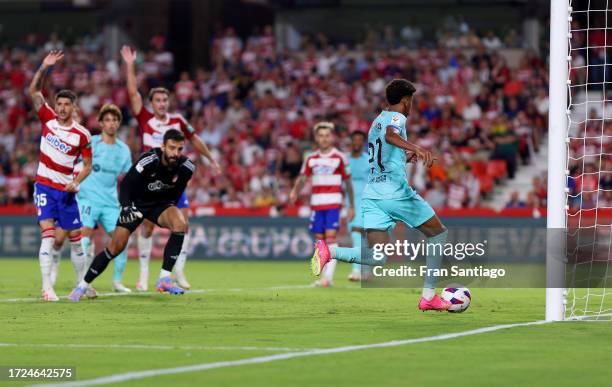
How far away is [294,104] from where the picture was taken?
99.7ft

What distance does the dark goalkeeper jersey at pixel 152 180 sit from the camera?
1323cm

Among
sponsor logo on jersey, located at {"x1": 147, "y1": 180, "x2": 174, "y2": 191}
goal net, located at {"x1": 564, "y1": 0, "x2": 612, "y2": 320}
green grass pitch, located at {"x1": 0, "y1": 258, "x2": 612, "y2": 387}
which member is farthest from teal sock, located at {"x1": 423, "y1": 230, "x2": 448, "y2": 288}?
sponsor logo on jersey, located at {"x1": 147, "y1": 180, "x2": 174, "y2": 191}

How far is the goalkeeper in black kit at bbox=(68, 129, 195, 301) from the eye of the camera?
13203mm

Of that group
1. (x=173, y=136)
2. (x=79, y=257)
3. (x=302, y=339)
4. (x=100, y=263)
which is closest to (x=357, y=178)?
(x=79, y=257)

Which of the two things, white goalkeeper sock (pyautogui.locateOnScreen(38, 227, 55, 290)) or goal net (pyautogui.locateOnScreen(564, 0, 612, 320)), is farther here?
goal net (pyautogui.locateOnScreen(564, 0, 612, 320))

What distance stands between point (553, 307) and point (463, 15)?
76.8ft

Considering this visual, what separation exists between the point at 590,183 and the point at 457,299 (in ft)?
43.7

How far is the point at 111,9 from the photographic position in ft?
113

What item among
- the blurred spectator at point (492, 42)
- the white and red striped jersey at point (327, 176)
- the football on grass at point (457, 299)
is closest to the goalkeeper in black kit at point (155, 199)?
the football on grass at point (457, 299)

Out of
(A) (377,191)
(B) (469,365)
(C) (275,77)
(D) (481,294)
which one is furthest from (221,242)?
(B) (469,365)

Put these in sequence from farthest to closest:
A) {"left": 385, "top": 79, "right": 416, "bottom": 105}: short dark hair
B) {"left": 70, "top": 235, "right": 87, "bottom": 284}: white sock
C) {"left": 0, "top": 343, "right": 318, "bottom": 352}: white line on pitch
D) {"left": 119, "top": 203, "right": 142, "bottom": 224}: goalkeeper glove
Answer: {"left": 70, "top": 235, "right": 87, "bottom": 284}: white sock < {"left": 119, "top": 203, "right": 142, "bottom": 224}: goalkeeper glove < {"left": 385, "top": 79, "right": 416, "bottom": 105}: short dark hair < {"left": 0, "top": 343, "right": 318, "bottom": 352}: white line on pitch

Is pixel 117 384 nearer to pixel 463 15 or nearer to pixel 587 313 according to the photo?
pixel 587 313

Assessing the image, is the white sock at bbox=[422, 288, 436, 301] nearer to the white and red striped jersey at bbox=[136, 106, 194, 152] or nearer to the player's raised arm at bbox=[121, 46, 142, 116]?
the player's raised arm at bbox=[121, 46, 142, 116]

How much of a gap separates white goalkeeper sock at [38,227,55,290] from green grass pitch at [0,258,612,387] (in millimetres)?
352
